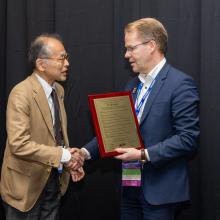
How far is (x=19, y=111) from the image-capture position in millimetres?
2436

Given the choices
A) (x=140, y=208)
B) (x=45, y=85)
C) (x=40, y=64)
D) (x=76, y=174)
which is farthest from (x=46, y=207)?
(x=40, y=64)

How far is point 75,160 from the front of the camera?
8.65 ft

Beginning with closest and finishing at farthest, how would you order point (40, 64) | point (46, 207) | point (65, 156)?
point (65, 156)
point (40, 64)
point (46, 207)

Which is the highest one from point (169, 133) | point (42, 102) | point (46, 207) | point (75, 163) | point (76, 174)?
point (42, 102)

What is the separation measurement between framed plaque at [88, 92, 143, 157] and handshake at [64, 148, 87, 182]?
0.32m

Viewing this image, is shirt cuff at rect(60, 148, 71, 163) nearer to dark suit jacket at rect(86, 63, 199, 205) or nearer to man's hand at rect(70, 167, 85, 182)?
man's hand at rect(70, 167, 85, 182)

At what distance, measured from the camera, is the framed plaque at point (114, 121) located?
2.35 m

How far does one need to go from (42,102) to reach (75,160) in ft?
1.37

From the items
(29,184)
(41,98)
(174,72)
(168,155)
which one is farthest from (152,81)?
(29,184)

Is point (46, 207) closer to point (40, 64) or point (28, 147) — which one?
point (28, 147)

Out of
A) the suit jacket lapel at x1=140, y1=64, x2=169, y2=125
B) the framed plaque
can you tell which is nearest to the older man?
the framed plaque

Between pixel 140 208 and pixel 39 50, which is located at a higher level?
pixel 39 50

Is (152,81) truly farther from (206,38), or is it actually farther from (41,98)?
(41,98)

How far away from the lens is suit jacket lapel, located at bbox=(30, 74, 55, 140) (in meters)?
2.54
